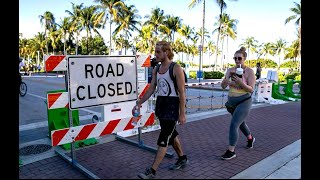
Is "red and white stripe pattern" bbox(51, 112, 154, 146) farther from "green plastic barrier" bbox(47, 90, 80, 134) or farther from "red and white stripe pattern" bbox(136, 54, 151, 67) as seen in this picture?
"green plastic barrier" bbox(47, 90, 80, 134)

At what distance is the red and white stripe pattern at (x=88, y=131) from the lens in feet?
13.0

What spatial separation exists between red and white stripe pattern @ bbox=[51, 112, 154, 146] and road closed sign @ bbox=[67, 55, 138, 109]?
13.7 inches

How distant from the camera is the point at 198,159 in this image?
446cm

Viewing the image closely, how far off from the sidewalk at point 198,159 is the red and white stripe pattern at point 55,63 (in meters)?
1.53

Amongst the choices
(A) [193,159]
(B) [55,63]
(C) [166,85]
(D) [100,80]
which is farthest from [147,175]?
(B) [55,63]

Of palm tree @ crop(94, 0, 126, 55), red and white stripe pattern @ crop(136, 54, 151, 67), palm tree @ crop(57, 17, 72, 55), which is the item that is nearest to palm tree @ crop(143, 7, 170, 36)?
palm tree @ crop(94, 0, 126, 55)

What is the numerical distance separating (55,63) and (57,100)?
0.57 metres

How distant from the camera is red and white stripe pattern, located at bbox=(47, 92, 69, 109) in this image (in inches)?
163

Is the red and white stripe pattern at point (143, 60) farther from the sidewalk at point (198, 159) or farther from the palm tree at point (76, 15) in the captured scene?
the palm tree at point (76, 15)

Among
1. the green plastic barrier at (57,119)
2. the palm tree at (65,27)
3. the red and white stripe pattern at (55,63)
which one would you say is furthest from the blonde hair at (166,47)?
the palm tree at (65,27)

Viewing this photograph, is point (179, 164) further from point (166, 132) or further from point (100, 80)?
point (100, 80)

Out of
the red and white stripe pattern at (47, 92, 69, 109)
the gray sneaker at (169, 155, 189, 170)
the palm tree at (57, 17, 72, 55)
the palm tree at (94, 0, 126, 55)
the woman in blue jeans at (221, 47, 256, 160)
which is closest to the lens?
the gray sneaker at (169, 155, 189, 170)
